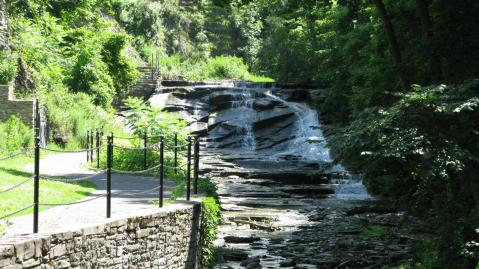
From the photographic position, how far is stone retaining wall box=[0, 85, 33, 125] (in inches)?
739

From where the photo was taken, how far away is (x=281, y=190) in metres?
20.0

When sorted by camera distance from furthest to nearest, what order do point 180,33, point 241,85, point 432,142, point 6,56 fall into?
1. point 180,33
2. point 241,85
3. point 6,56
4. point 432,142

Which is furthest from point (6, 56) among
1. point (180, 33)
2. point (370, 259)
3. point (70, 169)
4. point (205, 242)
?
point (180, 33)

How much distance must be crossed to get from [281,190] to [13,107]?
8.31m

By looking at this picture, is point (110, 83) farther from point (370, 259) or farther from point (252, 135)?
point (370, 259)

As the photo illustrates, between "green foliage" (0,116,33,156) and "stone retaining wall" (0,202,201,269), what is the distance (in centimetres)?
743

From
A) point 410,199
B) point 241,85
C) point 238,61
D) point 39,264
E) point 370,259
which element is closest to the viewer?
point 39,264

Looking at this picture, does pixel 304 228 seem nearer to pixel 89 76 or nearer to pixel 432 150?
pixel 432 150

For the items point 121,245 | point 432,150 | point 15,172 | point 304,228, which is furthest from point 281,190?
point 432,150

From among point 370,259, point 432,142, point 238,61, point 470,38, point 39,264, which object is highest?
point 238,61

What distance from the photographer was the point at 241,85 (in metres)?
39.0

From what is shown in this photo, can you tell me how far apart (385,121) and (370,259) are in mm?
5010

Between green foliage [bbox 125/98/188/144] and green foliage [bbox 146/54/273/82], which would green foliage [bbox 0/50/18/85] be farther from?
green foliage [bbox 146/54/273/82]

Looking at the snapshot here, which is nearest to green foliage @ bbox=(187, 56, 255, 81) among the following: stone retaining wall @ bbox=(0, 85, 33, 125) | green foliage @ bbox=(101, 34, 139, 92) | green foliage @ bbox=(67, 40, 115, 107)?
green foliage @ bbox=(101, 34, 139, 92)
